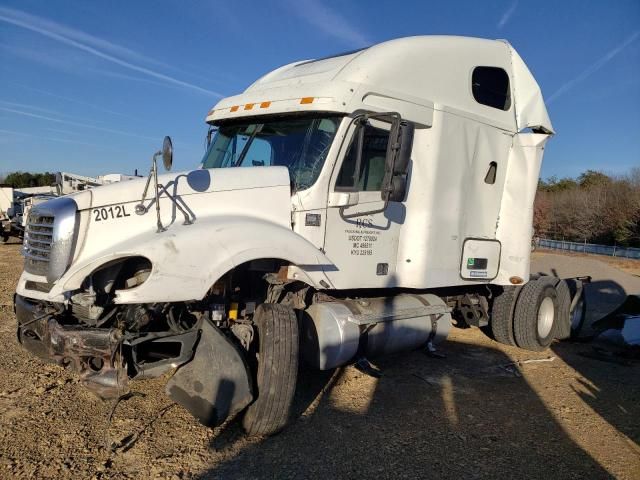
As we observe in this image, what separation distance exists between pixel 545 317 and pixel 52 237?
6.46m

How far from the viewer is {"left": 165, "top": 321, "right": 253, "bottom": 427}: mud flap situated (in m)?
→ 3.61

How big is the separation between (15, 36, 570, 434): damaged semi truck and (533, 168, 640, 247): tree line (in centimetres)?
3027

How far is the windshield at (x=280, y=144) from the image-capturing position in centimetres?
459

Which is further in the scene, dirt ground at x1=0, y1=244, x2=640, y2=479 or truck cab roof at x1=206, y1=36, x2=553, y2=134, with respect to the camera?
truck cab roof at x1=206, y1=36, x2=553, y2=134

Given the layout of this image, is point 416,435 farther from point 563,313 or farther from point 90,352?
point 563,313

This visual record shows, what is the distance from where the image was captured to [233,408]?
145 inches

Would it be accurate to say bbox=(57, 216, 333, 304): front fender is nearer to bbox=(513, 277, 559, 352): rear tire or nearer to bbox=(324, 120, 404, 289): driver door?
bbox=(324, 120, 404, 289): driver door

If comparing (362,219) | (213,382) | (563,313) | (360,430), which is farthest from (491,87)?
(213,382)

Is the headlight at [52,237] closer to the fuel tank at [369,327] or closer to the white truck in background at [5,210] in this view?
the fuel tank at [369,327]

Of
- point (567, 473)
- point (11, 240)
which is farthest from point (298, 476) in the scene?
point (11, 240)

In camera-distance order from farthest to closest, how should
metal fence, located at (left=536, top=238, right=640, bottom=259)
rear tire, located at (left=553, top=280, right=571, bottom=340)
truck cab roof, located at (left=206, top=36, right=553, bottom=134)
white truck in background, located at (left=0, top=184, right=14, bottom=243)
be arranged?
metal fence, located at (left=536, top=238, right=640, bottom=259), white truck in background, located at (left=0, top=184, right=14, bottom=243), rear tire, located at (left=553, top=280, right=571, bottom=340), truck cab roof, located at (left=206, top=36, right=553, bottom=134)

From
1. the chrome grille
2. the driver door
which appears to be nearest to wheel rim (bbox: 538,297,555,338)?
the driver door

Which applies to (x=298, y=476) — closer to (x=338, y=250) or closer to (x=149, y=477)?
(x=149, y=477)

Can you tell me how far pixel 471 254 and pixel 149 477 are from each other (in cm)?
425
